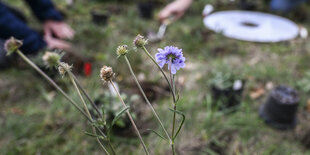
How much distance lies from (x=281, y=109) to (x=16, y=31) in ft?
6.19

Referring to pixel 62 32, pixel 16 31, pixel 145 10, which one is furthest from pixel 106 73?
pixel 145 10

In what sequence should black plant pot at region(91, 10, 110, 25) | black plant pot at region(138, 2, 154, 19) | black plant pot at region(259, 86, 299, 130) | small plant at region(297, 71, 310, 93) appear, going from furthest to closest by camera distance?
1. black plant pot at region(138, 2, 154, 19)
2. black plant pot at region(91, 10, 110, 25)
3. small plant at region(297, 71, 310, 93)
4. black plant pot at region(259, 86, 299, 130)

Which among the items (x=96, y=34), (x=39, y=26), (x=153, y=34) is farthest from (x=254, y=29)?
(x=39, y=26)

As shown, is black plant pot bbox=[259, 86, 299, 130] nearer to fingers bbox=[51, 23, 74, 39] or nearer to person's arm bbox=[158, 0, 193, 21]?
person's arm bbox=[158, 0, 193, 21]

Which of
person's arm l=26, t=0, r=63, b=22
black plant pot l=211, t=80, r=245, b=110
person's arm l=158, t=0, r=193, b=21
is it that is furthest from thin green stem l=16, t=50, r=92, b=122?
person's arm l=26, t=0, r=63, b=22

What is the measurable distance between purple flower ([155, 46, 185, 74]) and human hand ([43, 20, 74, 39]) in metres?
1.91

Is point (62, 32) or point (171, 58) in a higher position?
point (62, 32)

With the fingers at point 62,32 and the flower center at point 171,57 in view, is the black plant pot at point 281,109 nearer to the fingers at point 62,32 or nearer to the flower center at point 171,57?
the flower center at point 171,57

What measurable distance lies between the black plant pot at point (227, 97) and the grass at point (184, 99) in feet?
0.21

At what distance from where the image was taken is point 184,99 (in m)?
1.53

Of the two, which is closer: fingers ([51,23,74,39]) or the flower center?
the flower center

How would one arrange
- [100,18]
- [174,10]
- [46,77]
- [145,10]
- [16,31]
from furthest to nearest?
[145,10] → [100,18] → [174,10] → [16,31] → [46,77]

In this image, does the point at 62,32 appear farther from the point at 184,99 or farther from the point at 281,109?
the point at 281,109

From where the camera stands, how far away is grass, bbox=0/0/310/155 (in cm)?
124
